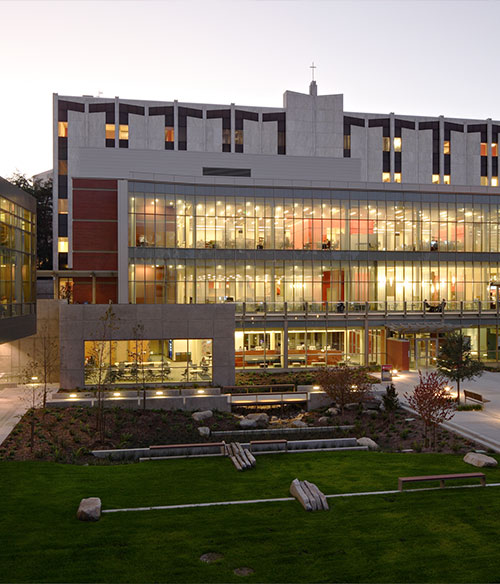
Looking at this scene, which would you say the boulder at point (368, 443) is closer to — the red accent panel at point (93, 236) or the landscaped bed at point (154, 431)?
the landscaped bed at point (154, 431)

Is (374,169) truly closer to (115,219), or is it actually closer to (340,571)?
(115,219)

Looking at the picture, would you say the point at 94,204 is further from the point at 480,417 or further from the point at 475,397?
the point at 480,417

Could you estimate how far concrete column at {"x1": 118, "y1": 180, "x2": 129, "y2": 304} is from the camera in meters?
46.7

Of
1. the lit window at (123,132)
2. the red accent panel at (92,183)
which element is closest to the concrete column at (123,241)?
the red accent panel at (92,183)

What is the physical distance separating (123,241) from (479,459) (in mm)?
35221

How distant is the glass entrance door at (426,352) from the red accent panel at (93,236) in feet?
101

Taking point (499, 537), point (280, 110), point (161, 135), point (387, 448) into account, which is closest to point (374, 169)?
point (280, 110)

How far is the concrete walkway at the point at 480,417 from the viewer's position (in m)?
23.1

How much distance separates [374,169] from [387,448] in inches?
2649

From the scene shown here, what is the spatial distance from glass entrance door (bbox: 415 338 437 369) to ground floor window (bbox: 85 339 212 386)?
18.5 meters

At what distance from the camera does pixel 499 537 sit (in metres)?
13.1

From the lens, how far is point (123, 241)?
46.8 m

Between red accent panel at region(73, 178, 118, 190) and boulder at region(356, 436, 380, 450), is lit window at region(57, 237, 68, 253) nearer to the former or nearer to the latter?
red accent panel at region(73, 178, 118, 190)

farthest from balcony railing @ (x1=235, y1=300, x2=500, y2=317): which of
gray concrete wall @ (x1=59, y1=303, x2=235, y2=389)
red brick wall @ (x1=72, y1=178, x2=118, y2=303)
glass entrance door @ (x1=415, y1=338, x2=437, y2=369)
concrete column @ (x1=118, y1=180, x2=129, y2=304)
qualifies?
red brick wall @ (x1=72, y1=178, x2=118, y2=303)
